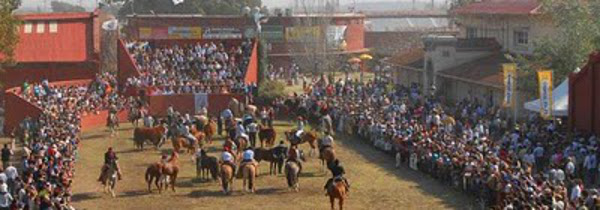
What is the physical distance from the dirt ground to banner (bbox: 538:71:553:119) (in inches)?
207

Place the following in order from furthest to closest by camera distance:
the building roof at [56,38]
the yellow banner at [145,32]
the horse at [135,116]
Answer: the yellow banner at [145,32]
the building roof at [56,38]
the horse at [135,116]

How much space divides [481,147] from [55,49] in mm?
31659

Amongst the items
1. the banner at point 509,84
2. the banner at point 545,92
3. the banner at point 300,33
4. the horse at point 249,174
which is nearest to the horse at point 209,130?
the horse at point 249,174

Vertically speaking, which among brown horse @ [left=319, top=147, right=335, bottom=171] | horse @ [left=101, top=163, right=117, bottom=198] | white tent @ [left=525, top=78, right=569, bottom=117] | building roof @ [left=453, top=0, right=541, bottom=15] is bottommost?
horse @ [left=101, top=163, right=117, bottom=198]

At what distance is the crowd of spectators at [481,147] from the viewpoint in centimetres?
2264

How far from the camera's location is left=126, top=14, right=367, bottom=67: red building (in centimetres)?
7350

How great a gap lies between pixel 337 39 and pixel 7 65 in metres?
38.4

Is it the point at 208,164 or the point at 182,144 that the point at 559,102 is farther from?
the point at 182,144

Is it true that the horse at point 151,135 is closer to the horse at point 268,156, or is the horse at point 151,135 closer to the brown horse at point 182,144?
the brown horse at point 182,144

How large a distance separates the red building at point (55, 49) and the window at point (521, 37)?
22326 mm

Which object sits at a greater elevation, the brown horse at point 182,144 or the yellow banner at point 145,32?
the yellow banner at point 145,32

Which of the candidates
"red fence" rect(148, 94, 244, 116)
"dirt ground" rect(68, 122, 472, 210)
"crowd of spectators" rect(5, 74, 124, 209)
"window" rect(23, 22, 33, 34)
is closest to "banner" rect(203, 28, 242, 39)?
"crowd of spectators" rect(5, 74, 124, 209)

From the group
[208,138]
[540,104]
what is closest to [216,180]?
[208,138]

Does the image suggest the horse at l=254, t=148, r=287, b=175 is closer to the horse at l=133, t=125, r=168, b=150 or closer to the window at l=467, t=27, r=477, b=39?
the horse at l=133, t=125, r=168, b=150
